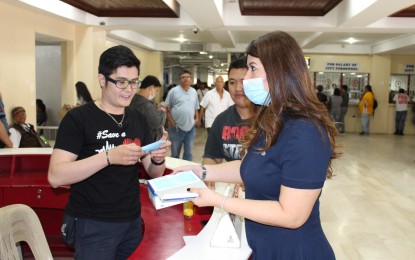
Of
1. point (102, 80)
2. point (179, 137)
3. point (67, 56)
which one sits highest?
point (67, 56)

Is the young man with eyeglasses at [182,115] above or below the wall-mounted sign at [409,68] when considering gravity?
below

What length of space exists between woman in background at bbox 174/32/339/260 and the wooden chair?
691 millimetres

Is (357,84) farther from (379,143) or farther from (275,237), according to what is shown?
(275,237)

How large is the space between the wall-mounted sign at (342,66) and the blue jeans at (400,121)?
2.26 m

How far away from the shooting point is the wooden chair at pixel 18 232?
1.52m

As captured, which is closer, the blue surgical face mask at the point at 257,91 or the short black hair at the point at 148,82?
the blue surgical face mask at the point at 257,91

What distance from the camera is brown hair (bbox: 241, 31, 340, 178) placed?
1.52 metres

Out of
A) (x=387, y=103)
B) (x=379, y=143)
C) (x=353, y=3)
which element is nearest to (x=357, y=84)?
(x=387, y=103)

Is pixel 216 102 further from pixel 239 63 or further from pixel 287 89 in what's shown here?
pixel 287 89

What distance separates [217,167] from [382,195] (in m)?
5.09

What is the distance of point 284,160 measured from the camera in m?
1.47

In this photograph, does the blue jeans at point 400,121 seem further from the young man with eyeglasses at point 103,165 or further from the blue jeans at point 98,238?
the blue jeans at point 98,238

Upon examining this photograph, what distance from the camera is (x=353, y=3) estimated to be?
7113 mm

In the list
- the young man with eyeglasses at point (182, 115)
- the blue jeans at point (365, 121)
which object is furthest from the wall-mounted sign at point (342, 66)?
the young man with eyeglasses at point (182, 115)
